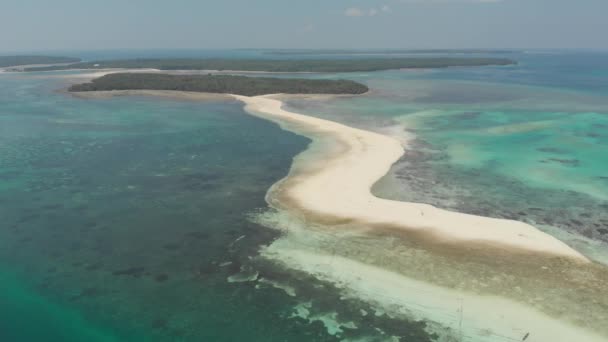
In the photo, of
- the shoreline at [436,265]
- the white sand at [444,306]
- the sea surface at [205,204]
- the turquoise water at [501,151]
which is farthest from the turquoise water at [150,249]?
the turquoise water at [501,151]

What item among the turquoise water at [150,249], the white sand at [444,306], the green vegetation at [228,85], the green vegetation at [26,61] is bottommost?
the white sand at [444,306]

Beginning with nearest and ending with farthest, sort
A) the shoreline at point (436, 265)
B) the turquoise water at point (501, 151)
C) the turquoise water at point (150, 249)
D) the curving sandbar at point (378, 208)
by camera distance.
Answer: the turquoise water at point (150, 249) → the shoreline at point (436, 265) → the curving sandbar at point (378, 208) → the turquoise water at point (501, 151)

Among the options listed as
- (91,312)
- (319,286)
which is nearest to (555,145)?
(319,286)

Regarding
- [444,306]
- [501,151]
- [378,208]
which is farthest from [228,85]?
[444,306]

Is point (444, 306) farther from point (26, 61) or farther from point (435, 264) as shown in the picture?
point (26, 61)

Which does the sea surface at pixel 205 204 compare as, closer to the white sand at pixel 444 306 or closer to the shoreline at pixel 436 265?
the white sand at pixel 444 306

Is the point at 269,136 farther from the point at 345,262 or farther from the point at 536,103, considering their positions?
the point at 536,103
